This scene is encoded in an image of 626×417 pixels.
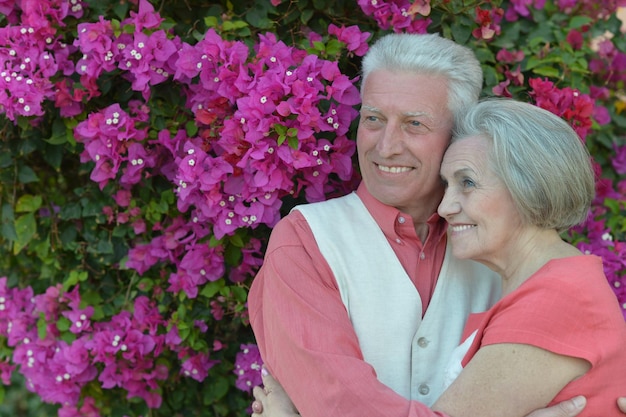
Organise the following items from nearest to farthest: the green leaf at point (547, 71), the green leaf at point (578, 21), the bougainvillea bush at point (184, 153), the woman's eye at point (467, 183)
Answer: the woman's eye at point (467, 183) → the bougainvillea bush at point (184, 153) → the green leaf at point (547, 71) → the green leaf at point (578, 21)

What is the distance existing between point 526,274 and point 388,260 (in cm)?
42

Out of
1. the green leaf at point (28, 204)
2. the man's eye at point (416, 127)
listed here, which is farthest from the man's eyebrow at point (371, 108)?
the green leaf at point (28, 204)

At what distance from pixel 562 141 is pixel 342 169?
744mm

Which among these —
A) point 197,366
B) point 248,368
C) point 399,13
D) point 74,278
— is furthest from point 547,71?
point 74,278

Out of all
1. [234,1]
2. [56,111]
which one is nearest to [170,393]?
[56,111]

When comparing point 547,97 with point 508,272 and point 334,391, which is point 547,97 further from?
point 334,391

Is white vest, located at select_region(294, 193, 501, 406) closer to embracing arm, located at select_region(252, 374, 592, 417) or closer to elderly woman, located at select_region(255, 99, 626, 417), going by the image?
elderly woman, located at select_region(255, 99, 626, 417)

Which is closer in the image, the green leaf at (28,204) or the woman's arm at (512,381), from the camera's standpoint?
the woman's arm at (512,381)

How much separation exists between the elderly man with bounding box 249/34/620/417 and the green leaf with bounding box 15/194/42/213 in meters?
1.04

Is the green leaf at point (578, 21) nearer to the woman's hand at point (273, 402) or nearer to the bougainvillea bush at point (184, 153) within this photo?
the bougainvillea bush at point (184, 153)

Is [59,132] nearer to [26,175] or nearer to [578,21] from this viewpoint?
[26,175]

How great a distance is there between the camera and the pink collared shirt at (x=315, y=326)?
2121 mm

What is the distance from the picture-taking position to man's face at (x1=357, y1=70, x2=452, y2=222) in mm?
2516

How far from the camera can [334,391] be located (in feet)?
7.00
